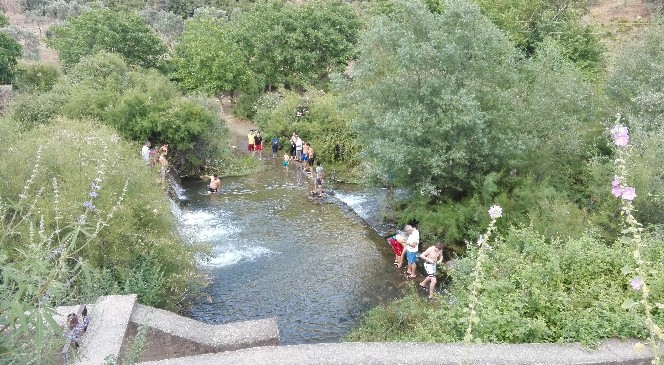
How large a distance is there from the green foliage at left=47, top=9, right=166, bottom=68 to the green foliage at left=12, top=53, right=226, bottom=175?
731cm

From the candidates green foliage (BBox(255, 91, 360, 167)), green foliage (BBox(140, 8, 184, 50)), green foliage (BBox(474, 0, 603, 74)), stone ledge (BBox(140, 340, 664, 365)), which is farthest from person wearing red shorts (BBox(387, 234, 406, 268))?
green foliage (BBox(140, 8, 184, 50))

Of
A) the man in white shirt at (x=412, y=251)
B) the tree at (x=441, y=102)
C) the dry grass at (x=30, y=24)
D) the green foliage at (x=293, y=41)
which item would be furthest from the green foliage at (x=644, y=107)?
the dry grass at (x=30, y=24)

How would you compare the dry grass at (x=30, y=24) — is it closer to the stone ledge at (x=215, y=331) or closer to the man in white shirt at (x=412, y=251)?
the man in white shirt at (x=412, y=251)

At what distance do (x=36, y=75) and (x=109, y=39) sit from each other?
164 inches

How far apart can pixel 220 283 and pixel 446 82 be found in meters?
7.13

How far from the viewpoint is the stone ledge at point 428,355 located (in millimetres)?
6348

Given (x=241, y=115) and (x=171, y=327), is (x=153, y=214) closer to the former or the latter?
(x=171, y=327)

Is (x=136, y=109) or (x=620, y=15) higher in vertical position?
(x=620, y=15)

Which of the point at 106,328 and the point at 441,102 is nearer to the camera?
the point at 106,328

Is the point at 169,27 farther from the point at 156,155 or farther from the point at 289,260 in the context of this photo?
the point at 289,260

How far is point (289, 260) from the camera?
45.2ft

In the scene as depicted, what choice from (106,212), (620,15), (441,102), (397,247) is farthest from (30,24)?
(397,247)

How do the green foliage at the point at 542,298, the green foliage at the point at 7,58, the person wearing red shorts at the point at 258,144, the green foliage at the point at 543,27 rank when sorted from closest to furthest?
the green foliage at the point at 542,298
the person wearing red shorts at the point at 258,144
the green foliage at the point at 543,27
the green foliage at the point at 7,58

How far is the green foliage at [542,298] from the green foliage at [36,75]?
25623 mm
